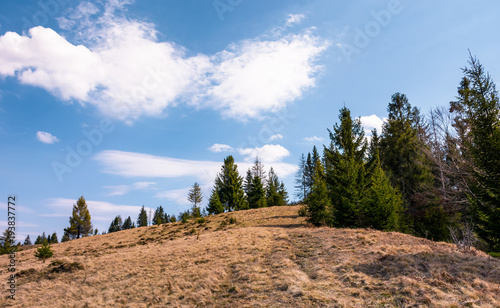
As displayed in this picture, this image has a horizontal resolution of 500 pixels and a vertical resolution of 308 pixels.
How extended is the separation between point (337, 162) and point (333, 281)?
548 inches

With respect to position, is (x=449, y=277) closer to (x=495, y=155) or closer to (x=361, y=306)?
(x=361, y=306)

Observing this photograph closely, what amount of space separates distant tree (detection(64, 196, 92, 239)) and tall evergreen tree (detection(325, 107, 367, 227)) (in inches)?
2006

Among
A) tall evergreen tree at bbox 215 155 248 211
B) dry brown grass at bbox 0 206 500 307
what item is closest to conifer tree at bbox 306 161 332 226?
dry brown grass at bbox 0 206 500 307

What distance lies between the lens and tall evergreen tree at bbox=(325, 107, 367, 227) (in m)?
20.0

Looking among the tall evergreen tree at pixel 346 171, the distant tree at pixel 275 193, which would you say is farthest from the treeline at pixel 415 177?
the distant tree at pixel 275 193

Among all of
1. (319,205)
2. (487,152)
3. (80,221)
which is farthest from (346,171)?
(80,221)

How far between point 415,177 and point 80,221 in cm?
5950

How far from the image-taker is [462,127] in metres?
27.1

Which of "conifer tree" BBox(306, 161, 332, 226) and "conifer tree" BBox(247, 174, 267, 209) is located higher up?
"conifer tree" BBox(247, 174, 267, 209)

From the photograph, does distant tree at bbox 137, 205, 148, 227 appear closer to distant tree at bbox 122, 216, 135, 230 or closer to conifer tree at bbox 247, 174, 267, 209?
distant tree at bbox 122, 216, 135, 230

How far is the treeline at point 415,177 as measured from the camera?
15.9 m

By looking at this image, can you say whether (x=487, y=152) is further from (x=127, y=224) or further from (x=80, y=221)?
(x=127, y=224)

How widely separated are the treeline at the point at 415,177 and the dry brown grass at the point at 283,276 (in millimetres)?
3958

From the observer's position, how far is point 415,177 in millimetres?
33625
